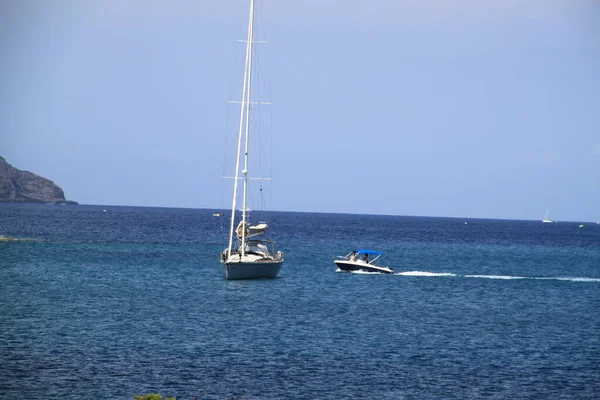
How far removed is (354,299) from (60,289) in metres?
22.4

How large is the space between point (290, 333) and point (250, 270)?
80.0ft

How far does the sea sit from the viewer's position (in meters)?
37.2

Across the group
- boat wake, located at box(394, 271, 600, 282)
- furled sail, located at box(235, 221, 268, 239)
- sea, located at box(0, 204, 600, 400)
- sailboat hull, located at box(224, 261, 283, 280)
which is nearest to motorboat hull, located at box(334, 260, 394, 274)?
sea, located at box(0, 204, 600, 400)

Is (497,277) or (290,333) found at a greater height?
(497,277)

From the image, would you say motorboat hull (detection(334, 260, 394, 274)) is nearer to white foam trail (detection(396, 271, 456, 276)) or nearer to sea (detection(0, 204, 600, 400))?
sea (detection(0, 204, 600, 400))

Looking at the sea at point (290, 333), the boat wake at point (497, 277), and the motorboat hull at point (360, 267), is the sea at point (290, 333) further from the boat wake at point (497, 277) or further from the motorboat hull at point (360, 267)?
the motorboat hull at point (360, 267)

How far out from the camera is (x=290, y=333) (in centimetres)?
4994

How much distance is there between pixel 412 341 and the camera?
4844cm

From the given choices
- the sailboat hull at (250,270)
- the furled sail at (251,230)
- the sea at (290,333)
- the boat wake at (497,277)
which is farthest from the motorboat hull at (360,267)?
the furled sail at (251,230)

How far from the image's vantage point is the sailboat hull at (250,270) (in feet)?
239

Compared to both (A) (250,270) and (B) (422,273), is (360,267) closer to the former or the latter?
(B) (422,273)

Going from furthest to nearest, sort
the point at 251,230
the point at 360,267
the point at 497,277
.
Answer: the point at 497,277 → the point at 360,267 → the point at 251,230

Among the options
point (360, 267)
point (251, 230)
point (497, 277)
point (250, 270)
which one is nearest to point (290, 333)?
point (250, 270)

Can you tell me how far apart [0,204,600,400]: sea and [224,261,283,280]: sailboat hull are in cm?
88
